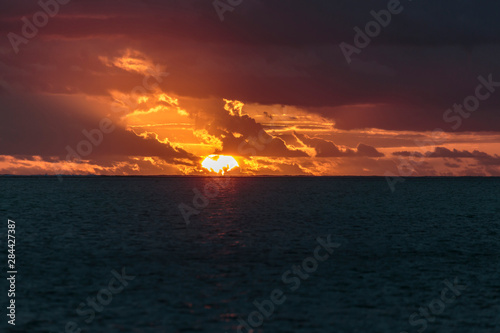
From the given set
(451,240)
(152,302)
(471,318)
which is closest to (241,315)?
(152,302)

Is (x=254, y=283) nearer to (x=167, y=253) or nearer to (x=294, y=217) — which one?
(x=167, y=253)

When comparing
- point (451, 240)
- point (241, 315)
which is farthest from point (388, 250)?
point (241, 315)

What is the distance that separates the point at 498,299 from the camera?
35156mm

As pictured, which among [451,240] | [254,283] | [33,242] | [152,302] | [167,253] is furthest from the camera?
[451,240]

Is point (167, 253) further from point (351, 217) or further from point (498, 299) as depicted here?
point (351, 217)

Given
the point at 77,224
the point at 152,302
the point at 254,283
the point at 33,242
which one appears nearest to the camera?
the point at 152,302

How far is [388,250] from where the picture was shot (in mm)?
56750

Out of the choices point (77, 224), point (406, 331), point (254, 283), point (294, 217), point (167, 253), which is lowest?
point (406, 331)

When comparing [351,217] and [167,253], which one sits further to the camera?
[351,217]

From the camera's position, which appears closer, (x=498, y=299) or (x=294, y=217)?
(x=498, y=299)

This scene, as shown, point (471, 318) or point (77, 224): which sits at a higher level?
point (77, 224)

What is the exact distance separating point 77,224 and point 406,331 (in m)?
64.1

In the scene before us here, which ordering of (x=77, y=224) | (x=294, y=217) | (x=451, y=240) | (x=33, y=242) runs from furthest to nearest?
(x=294, y=217) < (x=77, y=224) < (x=451, y=240) < (x=33, y=242)

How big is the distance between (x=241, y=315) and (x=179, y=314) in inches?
128
